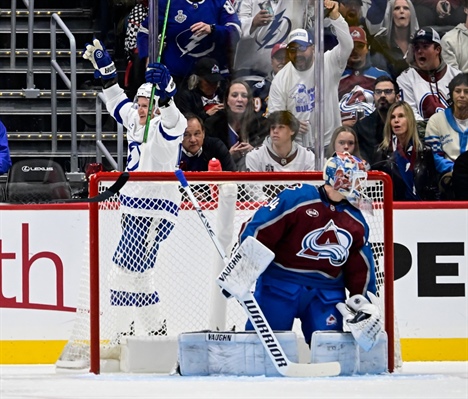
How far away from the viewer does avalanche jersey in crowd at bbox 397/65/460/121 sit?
7004 millimetres

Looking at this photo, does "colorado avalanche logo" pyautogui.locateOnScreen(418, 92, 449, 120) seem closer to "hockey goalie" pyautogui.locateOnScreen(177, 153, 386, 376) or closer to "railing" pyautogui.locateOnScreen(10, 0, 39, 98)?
"hockey goalie" pyautogui.locateOnScreen(177, 153, 386, 376)

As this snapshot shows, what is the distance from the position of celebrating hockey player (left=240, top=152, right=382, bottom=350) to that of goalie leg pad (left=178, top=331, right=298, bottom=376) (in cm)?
19

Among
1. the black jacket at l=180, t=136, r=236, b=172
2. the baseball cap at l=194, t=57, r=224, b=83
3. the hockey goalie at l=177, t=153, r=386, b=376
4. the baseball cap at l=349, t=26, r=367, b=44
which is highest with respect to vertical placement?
the baseball cap at l=349, t=26, r=367, b=44

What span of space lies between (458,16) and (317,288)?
8.03 ft

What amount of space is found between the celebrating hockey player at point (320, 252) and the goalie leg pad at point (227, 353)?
0.63 feet

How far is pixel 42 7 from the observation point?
8.42 metres

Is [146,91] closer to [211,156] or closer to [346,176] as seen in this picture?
[211,156]

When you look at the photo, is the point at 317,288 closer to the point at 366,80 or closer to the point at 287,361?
the point at 287,361

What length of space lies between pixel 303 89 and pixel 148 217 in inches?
44.8

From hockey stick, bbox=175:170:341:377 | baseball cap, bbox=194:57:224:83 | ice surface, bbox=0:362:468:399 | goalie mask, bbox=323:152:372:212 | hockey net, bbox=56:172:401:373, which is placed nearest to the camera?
ice surface, bbox=0:362:468:399

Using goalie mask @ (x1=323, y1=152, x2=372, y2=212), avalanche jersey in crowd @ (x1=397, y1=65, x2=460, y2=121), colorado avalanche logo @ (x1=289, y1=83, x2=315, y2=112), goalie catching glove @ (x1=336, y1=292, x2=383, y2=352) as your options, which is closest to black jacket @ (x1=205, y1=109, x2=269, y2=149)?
colorado avalanche logo @ (x1=289, y1=83, x2=315, y2=112)

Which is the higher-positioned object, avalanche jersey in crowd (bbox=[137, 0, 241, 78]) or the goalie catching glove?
avalanche jersey in crowd (bbox=[137, 0, 241, 78])

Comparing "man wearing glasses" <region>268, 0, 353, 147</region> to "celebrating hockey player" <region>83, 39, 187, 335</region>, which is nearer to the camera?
"celebrating hockey player" <region>83, 39, 187, 335</region>

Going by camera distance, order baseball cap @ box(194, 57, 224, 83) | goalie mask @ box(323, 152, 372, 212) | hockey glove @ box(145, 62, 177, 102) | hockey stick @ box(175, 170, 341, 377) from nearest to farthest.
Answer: hockey stick @ box(175, 170, 341, 377) < goalie mask @ box(323, 152, 372, 212) < hockey glove @ box(145, 62, 177, 102) < baseball cap @ box(194, 57, 224, 83)
